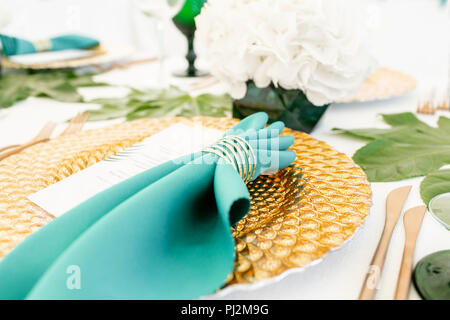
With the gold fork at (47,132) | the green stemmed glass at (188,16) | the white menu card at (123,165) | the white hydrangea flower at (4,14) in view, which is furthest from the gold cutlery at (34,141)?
the white hydrangea flower at (4,14)

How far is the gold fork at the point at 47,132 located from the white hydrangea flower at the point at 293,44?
10.2 inches

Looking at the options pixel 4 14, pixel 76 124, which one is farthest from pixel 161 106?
pixel 4 14

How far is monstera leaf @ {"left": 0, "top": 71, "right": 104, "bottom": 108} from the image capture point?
2.31ft

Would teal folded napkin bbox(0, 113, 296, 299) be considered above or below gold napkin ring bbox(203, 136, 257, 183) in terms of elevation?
below

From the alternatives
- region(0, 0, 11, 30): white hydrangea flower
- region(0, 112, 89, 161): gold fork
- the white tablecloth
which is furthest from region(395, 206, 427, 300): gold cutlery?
region(0, 0, 11, 30): white hydrangea flower

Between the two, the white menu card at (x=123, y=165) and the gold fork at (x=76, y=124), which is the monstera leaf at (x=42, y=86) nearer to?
the gold fork at (x=76, y=124)

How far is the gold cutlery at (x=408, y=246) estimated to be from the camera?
235 mm

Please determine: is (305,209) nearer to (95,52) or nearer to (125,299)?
(125,299)

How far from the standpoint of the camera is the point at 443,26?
1.20 m

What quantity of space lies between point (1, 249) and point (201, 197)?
0.50ft

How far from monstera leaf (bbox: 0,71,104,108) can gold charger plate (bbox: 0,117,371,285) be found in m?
0.31

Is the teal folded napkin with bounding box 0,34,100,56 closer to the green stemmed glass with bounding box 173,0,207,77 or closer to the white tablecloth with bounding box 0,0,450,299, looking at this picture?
the white tablecloth with bounding box 0,0,450,299

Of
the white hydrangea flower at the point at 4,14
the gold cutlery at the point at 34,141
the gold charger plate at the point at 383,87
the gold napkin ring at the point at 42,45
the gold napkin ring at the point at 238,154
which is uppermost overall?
the white hydrangea flower at the point at 4,14

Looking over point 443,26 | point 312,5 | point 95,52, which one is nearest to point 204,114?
point 312,5
